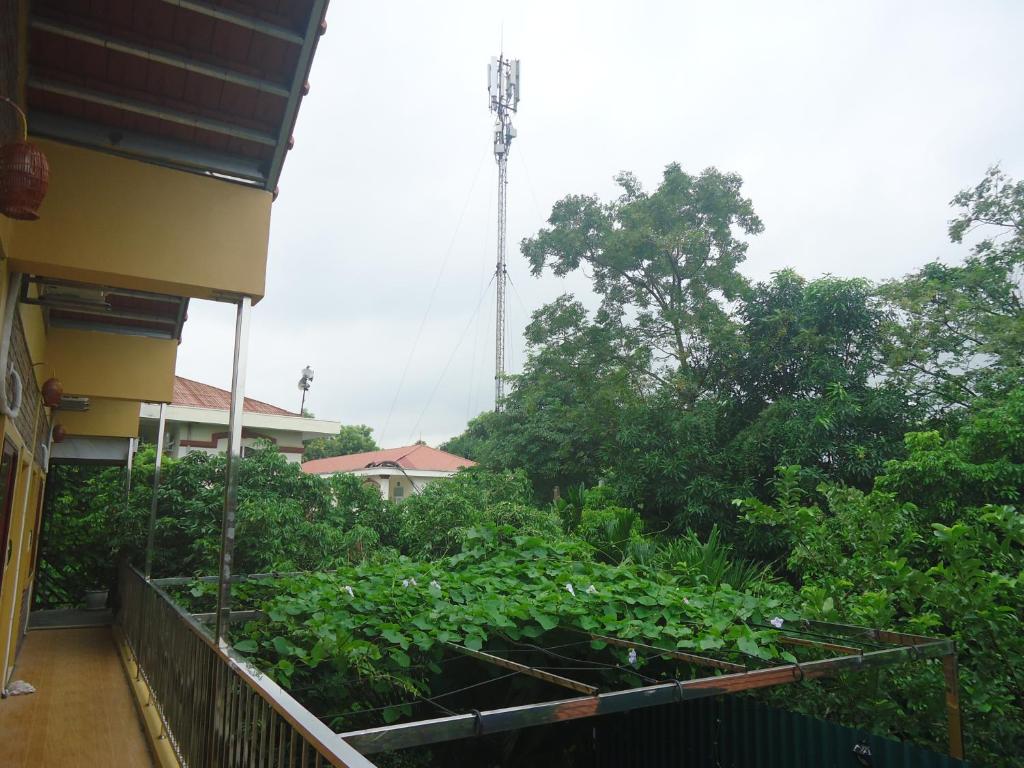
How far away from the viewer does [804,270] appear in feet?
46.0

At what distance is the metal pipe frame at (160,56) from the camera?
2.64 m

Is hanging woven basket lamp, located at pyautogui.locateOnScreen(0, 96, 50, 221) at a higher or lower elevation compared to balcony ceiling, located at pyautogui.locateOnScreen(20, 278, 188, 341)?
lower

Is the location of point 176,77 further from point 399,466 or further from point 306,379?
point 306,379

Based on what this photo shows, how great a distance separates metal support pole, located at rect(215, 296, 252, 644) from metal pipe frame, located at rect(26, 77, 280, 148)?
2.74 feet

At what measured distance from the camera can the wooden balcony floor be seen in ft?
11.9

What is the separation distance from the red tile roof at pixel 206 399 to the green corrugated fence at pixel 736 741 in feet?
39.1

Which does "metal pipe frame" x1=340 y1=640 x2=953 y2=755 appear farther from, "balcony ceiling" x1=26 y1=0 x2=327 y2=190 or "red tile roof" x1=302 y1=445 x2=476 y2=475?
"red tile roof" x1=302 y1=445 x2=476 y2=475

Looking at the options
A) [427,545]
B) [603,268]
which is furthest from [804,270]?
[427,545]

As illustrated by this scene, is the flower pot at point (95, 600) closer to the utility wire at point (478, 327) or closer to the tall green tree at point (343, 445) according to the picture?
the utility wire at point (478, 327)

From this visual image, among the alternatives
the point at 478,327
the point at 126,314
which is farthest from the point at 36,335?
the point at 478,327

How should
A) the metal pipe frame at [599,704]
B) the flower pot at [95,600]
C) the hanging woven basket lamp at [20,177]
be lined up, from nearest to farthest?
the hanging woven basket lamp at [20,177] < the metal pipe frame at [599,704] < the flower pot at [95,600]

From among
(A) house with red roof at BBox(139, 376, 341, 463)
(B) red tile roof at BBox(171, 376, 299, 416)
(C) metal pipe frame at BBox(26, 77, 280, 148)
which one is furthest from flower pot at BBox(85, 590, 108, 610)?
(C) metal pipe frame at BBox(26, 77, 280, 148)

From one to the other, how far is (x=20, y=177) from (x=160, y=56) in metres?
1.08

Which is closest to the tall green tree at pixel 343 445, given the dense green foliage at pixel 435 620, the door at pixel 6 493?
the door at pixel 6 493
